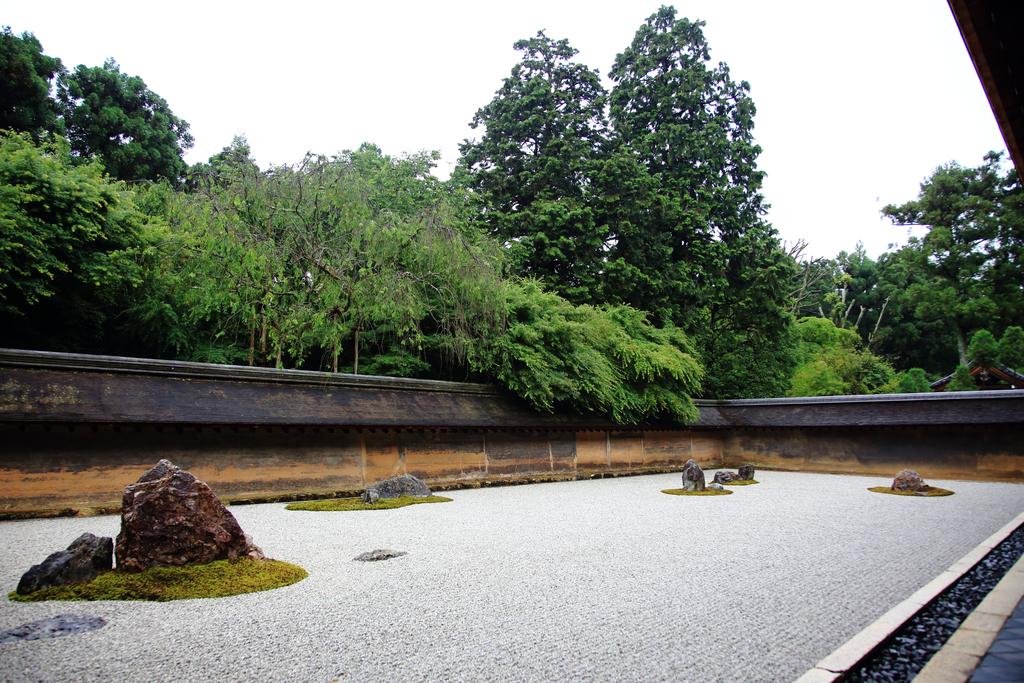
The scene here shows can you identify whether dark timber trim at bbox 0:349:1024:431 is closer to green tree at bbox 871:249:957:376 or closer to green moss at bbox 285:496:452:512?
green moss at bbox 285:496:452:512

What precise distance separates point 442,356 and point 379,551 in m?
9.43

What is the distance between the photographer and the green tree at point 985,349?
27.5 m

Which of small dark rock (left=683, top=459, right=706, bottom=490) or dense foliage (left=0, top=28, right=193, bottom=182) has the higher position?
dense foliage (left=0, top=28, right=193, bottom=182)

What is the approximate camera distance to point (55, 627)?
11.3 ft

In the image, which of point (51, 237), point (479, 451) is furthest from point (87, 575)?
point (51, 237)

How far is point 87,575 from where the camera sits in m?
4.32


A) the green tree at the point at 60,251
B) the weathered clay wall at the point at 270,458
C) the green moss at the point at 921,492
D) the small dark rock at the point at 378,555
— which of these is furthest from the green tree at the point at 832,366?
the green tree at the point at 60,251

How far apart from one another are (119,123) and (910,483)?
27.4 meters

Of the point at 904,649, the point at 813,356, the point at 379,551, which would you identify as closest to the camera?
the point at 904,649

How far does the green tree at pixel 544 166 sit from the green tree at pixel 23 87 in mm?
13980

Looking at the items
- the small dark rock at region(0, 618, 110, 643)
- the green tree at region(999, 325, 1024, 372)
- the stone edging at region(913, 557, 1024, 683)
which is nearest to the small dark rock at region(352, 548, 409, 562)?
the small dark rock at region(0, 618, 110, 643)

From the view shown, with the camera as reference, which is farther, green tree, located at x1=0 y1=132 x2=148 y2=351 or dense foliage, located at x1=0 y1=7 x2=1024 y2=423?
dense foliage, located at x1=0 y1=7 x2=1024 y2=423

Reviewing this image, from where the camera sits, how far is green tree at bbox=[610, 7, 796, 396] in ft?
74.1

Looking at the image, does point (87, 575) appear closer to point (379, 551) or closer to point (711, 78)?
point (379, 551)
